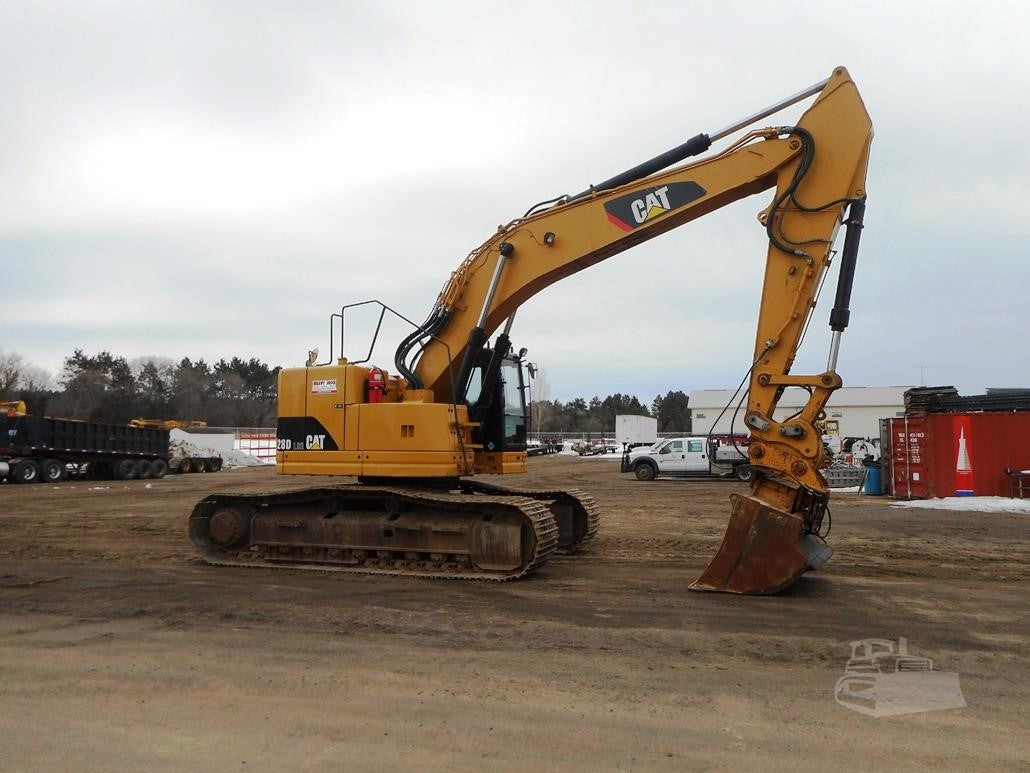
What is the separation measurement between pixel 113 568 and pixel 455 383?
501cm

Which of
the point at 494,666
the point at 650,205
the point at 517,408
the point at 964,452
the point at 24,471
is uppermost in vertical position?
the point at 650,205

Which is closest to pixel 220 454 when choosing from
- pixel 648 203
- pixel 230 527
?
pixel 230 527

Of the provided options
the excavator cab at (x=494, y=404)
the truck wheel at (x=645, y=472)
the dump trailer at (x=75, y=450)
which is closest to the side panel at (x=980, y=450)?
the truck wheel at (x=645, y=472)

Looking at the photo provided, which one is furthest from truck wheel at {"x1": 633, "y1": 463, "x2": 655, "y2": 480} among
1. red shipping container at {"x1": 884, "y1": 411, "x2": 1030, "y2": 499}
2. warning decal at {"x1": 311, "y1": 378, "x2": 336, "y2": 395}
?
warning decal at {"x1": 311, "y1": 378, "x2": 336, "y2": 395}

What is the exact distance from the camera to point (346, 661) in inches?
231

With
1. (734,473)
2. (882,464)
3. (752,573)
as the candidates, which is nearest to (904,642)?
(752,573)

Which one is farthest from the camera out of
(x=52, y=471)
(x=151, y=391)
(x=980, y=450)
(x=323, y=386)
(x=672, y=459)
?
(x=151, y=391)

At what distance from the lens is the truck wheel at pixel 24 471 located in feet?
90.4

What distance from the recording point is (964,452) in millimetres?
19453

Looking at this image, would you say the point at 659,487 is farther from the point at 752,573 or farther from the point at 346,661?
the point at 346,661

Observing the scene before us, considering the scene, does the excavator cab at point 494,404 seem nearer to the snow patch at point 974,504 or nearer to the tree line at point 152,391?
the snow patch at point 974,504

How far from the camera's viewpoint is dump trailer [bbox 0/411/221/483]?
2767cm

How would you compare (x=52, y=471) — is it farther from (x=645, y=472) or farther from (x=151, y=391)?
(x=151, y=391)

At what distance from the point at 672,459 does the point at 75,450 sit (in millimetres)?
22560
